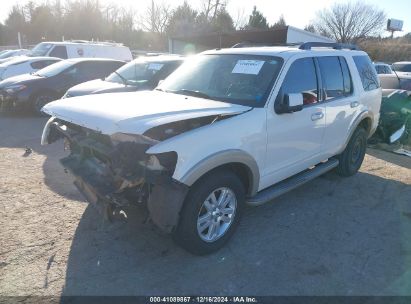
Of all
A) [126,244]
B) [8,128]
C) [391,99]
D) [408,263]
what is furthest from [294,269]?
[8,128]

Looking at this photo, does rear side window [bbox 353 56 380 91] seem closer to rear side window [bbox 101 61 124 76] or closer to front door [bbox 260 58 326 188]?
front door [bbox 260 58 326 188]

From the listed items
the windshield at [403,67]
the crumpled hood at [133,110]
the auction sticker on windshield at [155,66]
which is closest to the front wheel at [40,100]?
the auction sticker on windshield at [155,66]

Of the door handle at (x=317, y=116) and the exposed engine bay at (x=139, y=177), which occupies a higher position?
the door handle at (x=317, y=116)

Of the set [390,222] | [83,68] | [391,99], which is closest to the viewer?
[390,222]

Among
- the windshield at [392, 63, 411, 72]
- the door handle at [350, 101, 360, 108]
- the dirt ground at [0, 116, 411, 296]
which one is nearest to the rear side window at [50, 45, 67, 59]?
the dirt ground at [0, 116, 411, 296]

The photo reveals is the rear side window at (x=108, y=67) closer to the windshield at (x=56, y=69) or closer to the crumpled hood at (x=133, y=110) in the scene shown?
the windshield at (x=56, y=69)

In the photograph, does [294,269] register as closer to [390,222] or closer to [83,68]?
[390,222]

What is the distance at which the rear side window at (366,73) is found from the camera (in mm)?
5633

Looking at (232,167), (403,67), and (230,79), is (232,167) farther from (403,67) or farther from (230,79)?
(403,67)

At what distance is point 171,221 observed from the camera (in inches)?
122

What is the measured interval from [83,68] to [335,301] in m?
9.55

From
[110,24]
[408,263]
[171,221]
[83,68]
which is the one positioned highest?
[110,24]

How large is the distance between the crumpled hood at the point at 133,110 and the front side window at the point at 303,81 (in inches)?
26.5

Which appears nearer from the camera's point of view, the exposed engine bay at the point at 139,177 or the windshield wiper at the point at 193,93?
the exposed engine bay at the point at 139,177
